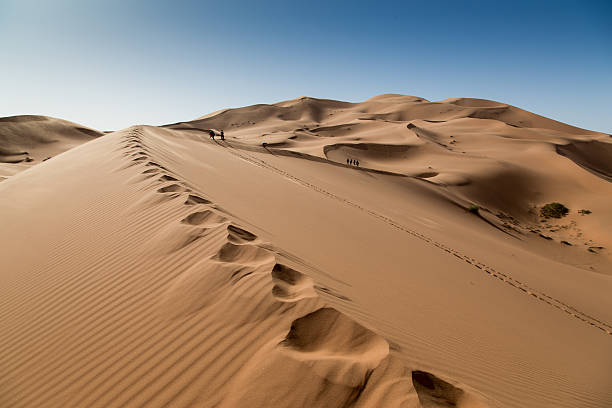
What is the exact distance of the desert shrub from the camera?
18.8m

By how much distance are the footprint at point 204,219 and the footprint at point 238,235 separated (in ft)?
0.92

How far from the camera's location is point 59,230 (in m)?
4.75

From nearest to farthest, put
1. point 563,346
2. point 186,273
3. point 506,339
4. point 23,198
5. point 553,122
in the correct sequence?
point 186,273
point 506,339
point 563,346
point 23,198
point 553,122

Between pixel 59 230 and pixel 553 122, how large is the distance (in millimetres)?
79885

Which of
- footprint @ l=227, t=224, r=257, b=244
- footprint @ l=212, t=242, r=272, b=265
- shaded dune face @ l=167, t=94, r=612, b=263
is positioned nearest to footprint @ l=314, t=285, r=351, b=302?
footprint @ l=212, t=242, r=272, b=265

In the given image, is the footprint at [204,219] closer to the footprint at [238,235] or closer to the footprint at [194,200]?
the footprint at [238,235]

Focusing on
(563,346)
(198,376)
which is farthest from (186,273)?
(563,346)

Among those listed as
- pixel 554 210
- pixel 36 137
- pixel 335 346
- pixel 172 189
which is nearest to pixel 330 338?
pixel 335 346

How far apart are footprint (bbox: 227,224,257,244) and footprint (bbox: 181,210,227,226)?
0.28 metres

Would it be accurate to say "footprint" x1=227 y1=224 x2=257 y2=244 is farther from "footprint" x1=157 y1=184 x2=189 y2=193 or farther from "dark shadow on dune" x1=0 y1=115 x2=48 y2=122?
"dark shadow on dune" x1=0 y1=115 x2=48 y2=122

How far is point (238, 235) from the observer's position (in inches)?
149

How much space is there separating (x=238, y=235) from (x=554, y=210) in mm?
22370

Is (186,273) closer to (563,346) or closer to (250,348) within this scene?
(250,348)

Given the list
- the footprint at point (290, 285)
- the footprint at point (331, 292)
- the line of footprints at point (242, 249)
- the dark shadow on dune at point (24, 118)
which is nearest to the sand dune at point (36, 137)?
the dark shadow on dune at point (24, 118)
